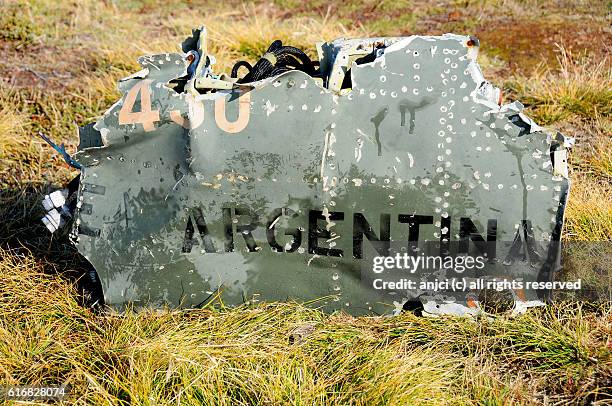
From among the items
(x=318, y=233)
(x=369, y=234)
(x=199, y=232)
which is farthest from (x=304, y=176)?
(x=199, y=232)

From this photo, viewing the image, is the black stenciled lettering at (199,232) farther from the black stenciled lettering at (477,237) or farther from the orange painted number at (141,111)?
the black stenciled lettering at (477,237)

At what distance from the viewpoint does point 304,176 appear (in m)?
2.76

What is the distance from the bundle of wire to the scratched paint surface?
1.23ft

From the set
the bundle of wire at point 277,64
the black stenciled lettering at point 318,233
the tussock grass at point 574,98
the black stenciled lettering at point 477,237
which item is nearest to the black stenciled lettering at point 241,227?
the black stenciled lettering at point 318,233

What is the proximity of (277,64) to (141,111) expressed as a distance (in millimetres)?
783

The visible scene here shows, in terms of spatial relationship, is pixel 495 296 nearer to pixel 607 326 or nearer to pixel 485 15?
pixel 607 326

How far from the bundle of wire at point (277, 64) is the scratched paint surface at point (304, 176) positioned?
37 cm

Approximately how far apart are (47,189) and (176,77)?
1.88 meters

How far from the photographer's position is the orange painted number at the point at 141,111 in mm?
2744

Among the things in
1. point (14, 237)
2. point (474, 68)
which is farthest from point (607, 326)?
point (14, 237)

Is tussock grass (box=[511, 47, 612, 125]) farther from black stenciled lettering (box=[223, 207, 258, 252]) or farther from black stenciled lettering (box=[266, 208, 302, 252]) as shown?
black stenciled lettering (box=[223, 207, 258, 252])

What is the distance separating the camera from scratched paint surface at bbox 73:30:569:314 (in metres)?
2.68

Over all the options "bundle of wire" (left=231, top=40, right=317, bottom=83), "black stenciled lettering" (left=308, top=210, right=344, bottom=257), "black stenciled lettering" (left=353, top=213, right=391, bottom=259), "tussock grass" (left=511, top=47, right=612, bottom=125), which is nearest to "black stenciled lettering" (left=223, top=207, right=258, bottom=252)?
"black stenciled lettering" (left=308, top=210, right=344, bottom=257)

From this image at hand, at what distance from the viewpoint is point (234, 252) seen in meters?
2.88
